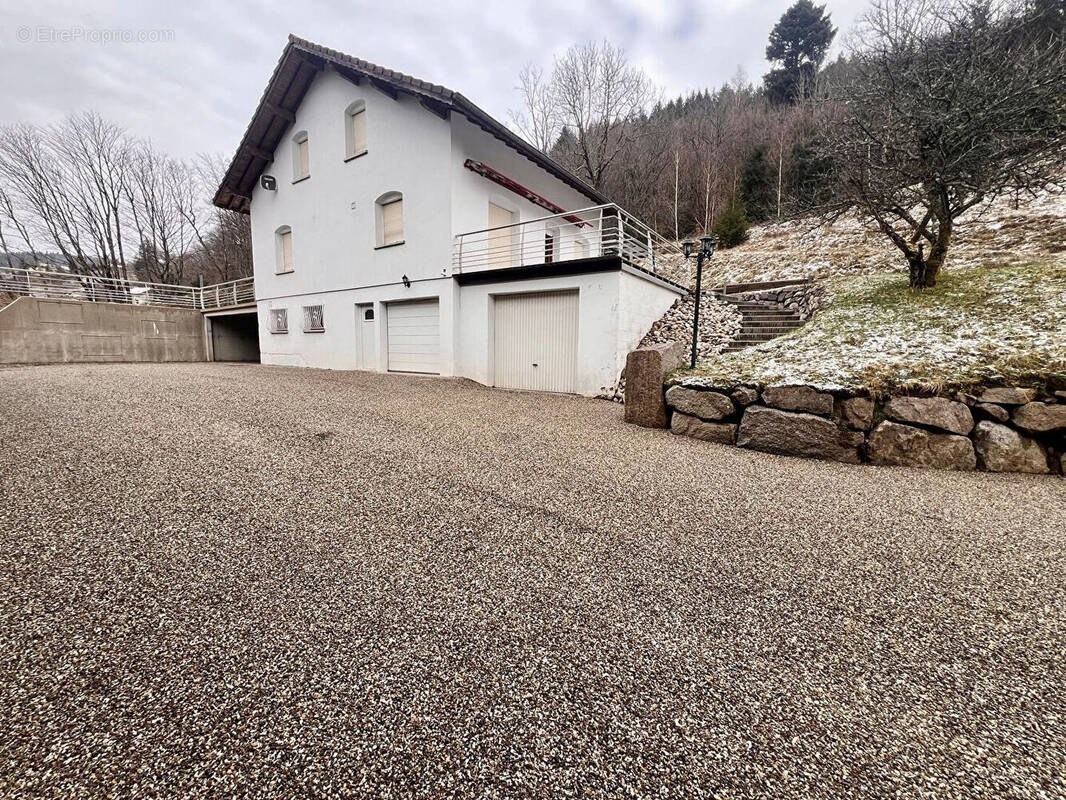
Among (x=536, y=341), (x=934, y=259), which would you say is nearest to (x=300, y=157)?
(x=536, y=341)

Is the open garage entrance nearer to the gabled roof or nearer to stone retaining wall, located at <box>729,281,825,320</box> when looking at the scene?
the gabled roof

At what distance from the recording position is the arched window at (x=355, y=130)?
Answer: 10.7 m

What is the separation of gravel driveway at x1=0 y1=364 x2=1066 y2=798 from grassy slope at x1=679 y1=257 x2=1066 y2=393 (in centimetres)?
120

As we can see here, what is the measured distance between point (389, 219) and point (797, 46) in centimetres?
3286

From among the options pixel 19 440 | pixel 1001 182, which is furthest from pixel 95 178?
pixel 1001 182

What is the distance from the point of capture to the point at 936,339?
16.8 ft

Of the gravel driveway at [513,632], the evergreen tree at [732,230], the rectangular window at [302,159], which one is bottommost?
the gravel driveway at [513,632]

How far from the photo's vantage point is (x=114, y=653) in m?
1.52

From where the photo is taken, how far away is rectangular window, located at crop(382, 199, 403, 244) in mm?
10172

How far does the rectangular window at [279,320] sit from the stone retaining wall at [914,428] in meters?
13.6

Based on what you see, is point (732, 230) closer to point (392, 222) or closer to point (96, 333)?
point (392, 222)

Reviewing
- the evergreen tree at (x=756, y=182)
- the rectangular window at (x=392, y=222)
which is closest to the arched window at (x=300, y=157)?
the rectangular window at (x=392, y=222)

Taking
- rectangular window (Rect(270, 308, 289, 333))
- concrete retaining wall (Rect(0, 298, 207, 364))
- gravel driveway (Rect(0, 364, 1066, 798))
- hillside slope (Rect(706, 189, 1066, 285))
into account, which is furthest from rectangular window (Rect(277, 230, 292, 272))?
hillside slope (Rect(706, 189, 1066, 285))

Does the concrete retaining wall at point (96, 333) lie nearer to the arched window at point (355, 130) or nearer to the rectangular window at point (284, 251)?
the rectangular window at point (284, 251)
